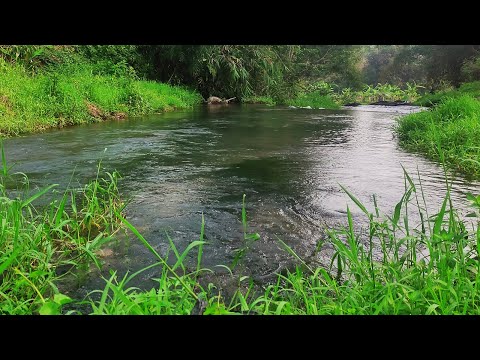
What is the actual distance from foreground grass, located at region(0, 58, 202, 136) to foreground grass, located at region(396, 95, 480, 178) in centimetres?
757

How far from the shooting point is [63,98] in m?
9.57

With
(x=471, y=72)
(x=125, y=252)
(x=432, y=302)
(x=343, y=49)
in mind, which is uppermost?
(x=343, y=49)

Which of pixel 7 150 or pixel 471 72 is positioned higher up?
pixel 471 72

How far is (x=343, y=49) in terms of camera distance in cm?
3438

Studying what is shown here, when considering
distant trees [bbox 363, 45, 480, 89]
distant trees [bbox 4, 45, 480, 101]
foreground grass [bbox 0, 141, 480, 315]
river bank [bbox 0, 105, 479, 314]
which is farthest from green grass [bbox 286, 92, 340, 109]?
foreground grass [bbox 0, 141, 480, 315]

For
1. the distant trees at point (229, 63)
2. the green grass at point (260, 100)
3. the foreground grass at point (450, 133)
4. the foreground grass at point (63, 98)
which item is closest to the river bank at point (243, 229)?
the foreground grass at point (450, 133)

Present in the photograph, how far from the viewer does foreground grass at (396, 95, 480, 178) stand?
5.89 metres

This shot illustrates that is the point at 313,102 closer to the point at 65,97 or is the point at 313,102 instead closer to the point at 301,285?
the point at 65,97

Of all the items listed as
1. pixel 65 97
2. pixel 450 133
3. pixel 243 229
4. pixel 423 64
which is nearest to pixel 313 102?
pixel 423 64

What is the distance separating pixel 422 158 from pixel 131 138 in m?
5.58

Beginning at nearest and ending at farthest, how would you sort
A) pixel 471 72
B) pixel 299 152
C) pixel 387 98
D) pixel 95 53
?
pixel 299 152 → pixel 95 53 → pixel 471 72 → pixel 387 98
